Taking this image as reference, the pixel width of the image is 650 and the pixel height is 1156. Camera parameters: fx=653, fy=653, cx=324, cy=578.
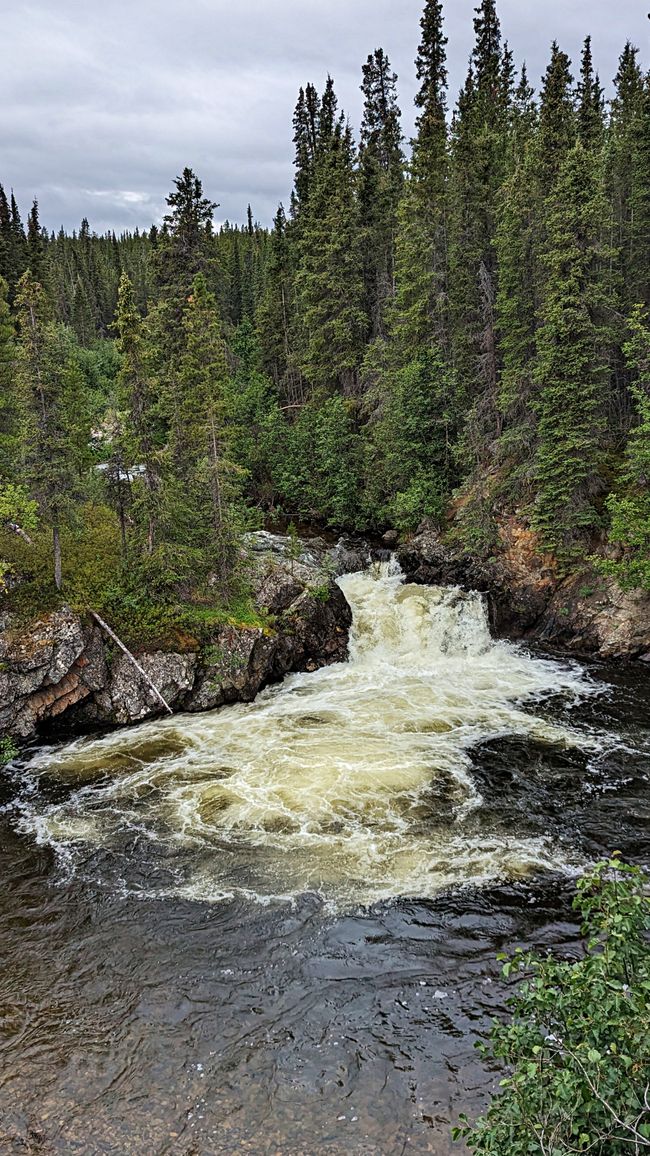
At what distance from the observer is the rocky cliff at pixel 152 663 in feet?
59.7

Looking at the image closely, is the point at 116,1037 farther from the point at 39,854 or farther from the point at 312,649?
Result: the point at 312,649

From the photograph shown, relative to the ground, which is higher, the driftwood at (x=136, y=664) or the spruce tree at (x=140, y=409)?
the spruce tree at (x=140, y=409)

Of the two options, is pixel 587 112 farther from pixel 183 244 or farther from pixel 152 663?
pixel 152 663

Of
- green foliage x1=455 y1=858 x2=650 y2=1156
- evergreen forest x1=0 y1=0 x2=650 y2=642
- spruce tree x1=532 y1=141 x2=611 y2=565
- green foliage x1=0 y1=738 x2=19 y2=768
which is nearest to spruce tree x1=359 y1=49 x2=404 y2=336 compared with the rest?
evergreen forest x1=0 y1=0 x2=650 y2=642

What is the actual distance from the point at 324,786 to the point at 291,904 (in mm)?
3835

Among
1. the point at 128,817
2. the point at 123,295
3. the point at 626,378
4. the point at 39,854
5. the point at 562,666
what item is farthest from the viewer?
the point at 626,378

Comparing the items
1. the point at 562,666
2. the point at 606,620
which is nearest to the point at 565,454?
the point at 606,620

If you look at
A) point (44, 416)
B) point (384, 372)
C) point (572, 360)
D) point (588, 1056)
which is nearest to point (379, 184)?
point (384, 372)

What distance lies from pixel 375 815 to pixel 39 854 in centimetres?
699

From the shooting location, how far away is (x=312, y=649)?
77.4ft

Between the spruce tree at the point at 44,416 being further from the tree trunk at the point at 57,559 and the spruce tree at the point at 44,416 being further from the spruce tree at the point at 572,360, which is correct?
the spruce tree at the point at 572,360

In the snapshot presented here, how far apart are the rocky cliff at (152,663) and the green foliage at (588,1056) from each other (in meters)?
16.2

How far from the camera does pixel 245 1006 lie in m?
9.65

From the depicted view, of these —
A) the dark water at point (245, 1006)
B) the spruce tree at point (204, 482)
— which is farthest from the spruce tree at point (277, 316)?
the dark water at point (245, 1006)
